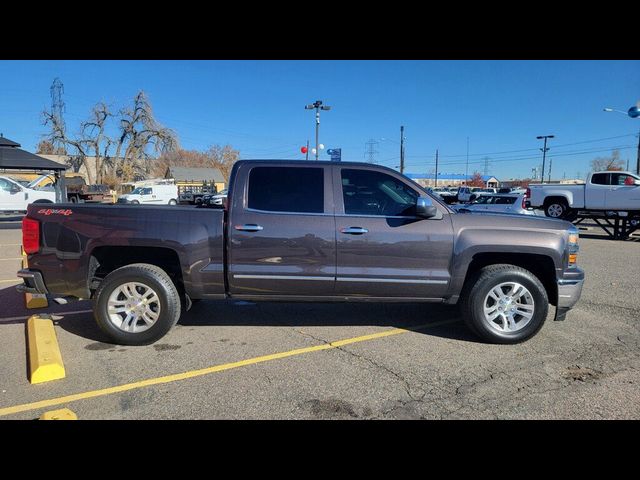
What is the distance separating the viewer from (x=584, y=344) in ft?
14.5

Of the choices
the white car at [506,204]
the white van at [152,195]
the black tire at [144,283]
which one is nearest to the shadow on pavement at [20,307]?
the black tire at [144,283]

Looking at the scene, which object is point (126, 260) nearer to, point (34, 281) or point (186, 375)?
point (34, 281)

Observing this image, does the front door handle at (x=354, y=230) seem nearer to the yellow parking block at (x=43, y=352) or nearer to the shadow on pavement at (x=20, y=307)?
the yellow parking block at (x=43, y=352)

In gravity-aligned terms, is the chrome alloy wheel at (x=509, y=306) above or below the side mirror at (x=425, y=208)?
below

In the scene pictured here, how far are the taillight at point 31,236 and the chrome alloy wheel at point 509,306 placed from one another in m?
4.64

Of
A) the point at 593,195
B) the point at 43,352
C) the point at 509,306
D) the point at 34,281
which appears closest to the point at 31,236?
the point at 34,281

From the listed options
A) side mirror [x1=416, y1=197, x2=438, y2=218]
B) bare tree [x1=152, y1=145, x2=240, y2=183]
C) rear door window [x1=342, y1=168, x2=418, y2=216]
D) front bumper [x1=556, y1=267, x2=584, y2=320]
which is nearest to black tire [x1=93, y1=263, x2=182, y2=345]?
rear door window [x1=342, y1=168, x2=418, y2=216]

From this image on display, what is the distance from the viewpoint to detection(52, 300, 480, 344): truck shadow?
4816 mm

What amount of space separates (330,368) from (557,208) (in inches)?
637

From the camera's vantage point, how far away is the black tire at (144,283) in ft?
13.8

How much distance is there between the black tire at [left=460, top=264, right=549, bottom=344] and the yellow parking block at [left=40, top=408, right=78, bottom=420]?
362 cm

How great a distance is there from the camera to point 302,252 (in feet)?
14.0
